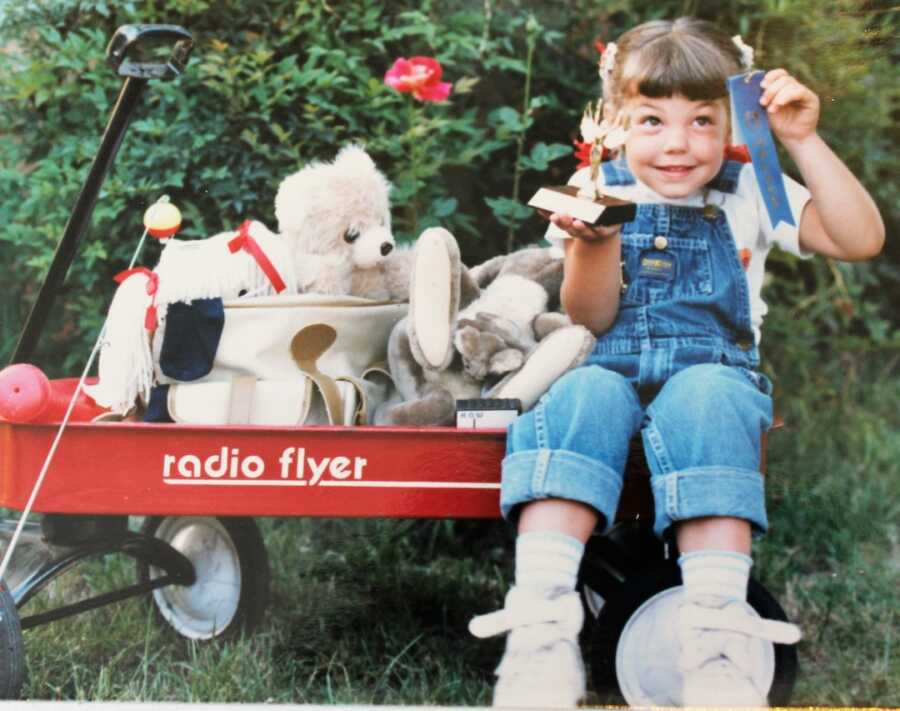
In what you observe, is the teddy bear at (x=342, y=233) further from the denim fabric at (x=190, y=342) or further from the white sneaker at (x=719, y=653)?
the white sneaker at (x=719, y=653)

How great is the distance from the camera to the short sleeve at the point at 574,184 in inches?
83.7

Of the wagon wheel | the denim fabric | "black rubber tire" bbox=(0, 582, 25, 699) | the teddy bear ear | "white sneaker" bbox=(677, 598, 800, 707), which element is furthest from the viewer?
the wagon wheel

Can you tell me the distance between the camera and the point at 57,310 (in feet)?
7.54

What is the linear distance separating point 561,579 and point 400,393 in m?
0.45

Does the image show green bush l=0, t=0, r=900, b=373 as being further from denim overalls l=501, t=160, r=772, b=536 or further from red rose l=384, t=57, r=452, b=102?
denim overalls l=501, t=160, r=772, b=536

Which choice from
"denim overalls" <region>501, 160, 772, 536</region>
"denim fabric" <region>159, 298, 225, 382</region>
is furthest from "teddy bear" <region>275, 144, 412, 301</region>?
"denim overalls" <region>501, 160, 772, 536</region>

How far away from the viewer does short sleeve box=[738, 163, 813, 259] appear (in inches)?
84.0

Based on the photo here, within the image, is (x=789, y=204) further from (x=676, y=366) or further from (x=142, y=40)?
(x=142, y=40)

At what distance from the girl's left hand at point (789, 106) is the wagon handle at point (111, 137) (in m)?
0.98

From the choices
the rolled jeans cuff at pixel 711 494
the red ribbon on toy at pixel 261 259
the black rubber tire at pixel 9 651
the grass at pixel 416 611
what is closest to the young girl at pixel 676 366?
the rolled jeans cuff at pixel 711 494

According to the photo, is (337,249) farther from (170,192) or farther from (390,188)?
(170,192)

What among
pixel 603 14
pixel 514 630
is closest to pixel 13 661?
pixel 514 630

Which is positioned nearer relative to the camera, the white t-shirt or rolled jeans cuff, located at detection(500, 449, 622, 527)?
rolled jeans cuff, located at detection(500, 449, 622, 527)

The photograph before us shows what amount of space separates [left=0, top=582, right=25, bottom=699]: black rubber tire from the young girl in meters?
0.74
